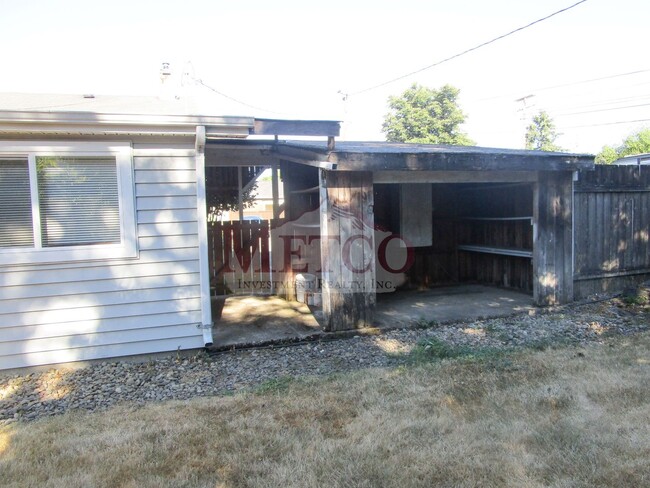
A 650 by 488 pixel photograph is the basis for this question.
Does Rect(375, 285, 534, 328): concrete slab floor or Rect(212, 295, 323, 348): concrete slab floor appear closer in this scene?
Rect(212, 295, 323, 348): concrete slab floor

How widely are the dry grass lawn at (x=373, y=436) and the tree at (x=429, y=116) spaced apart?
31.2 meters

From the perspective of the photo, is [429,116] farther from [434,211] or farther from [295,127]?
[295,127]

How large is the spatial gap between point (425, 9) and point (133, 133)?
28.5 feet

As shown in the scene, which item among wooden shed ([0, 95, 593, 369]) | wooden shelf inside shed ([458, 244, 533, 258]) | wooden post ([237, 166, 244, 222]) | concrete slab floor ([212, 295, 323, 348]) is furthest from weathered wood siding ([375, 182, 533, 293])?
concrete slab floor ([212, 295, 323, 348])

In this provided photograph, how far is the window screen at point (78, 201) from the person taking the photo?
4.49 metres

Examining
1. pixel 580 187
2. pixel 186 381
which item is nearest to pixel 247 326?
pixel 186 381

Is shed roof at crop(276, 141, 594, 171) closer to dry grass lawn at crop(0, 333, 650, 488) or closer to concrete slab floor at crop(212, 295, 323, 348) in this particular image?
concrete slab floor at crop(212, 295, 323, 348)

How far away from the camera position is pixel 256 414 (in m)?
3.45

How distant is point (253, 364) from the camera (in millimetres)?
4754

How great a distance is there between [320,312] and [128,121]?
3.56 meters

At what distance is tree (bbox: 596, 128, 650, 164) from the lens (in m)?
28.0

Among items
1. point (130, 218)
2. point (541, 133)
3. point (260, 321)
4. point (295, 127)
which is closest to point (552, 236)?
point (295, 127)

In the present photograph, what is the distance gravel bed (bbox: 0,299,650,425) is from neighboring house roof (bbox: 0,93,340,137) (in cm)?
243

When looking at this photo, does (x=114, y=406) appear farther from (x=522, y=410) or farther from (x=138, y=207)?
(x=522, y=410)
